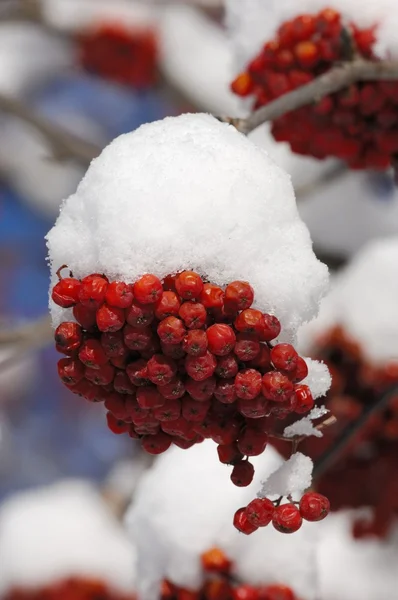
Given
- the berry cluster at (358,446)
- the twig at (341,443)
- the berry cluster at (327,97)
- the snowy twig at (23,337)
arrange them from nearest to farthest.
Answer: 1. the twig at (341,443)
2. the berry cluster at (327,97)
3. the snowy twig at (23,337)
4. the berry cluster at (358,446)

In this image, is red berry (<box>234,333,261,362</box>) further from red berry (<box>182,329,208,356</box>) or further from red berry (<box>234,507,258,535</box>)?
red berry (<box>234,507,258,535</box>)

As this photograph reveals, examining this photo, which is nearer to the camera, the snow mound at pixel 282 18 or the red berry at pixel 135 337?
the red berry at pixel 135 337

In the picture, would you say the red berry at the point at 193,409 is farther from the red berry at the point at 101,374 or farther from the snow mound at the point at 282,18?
the snow mound at the point at 282,18

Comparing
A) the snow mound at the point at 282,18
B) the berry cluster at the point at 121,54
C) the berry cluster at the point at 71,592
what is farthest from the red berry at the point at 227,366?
the berry cluster at the point at 121,54

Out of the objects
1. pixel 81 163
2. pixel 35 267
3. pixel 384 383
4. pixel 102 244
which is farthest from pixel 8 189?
pixel 102 244

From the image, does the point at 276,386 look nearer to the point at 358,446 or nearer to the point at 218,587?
the point at 218,587

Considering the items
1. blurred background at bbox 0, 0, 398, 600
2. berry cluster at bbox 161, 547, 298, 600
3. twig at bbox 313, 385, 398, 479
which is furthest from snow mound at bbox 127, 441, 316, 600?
blurred background at bbox 0, 0, 398, 600

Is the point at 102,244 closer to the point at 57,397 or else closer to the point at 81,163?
the point at 81,163

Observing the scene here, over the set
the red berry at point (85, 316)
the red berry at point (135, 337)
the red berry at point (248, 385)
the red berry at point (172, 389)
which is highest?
the red berry at point (85, 316)
